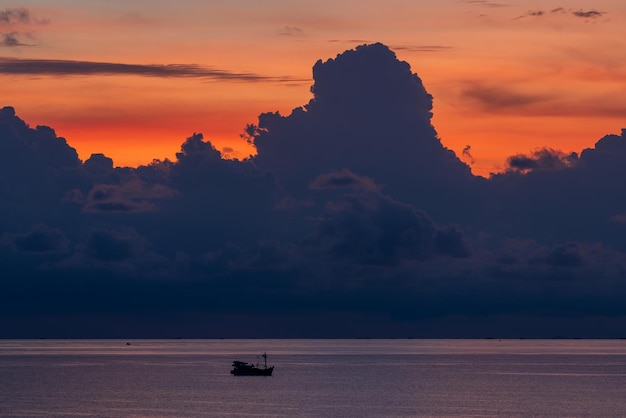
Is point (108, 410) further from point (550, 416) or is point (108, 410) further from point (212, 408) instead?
point (550, 416)

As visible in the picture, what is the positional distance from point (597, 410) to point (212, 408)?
66.3m

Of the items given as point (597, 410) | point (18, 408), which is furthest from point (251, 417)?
point (597, 410)

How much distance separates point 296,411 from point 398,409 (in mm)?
18414

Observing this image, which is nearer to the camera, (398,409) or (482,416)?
(482,416)

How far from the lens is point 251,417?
185000 mm

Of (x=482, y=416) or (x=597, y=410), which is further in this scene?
(x=597, y=410)

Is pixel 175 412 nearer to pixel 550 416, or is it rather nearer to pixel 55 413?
pixel 55 413

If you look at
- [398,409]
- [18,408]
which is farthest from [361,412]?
[18,408]

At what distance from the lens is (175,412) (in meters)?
194

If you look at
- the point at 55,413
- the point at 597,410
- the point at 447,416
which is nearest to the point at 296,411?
the point at 447,416

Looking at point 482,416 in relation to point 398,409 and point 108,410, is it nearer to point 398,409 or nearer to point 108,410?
point 398,409

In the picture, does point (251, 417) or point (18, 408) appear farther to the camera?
point (18, 408)

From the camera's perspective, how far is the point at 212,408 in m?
200

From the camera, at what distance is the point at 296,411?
194 metres
